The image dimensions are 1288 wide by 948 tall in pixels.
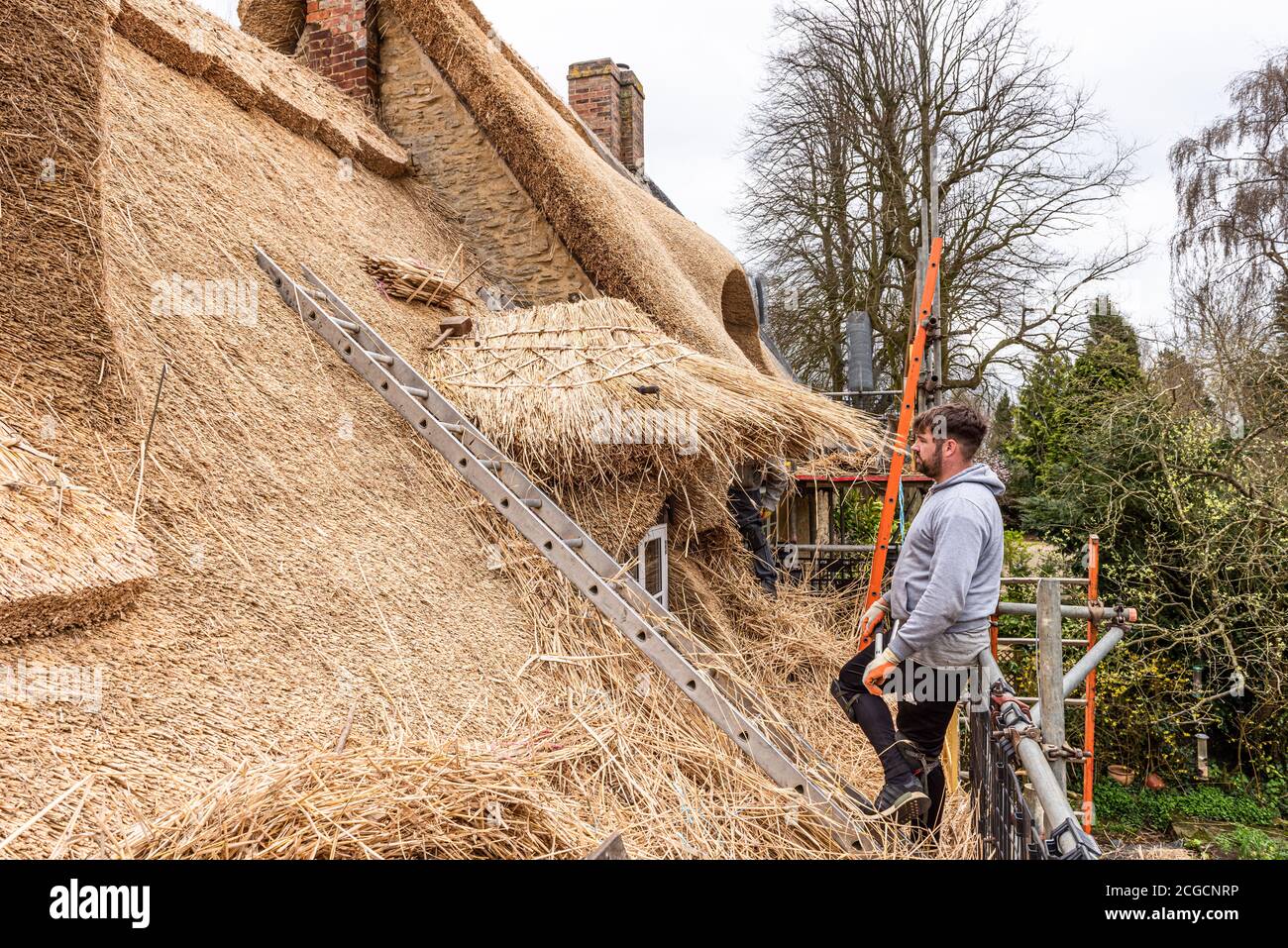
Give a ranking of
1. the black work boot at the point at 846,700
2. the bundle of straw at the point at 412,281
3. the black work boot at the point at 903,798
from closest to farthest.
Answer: the black work boot at the point at 903,798 → the black work boot at the point at 846,700 → the bundle of straw at the point at 412,281

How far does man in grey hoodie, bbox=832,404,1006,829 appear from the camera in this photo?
2785 millimetres

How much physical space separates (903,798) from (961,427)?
131 centimetres

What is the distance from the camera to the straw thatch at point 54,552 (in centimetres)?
195

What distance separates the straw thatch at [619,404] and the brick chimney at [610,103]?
25.4ft

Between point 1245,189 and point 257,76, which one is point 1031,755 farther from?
point 1245,189

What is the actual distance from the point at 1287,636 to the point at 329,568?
8536mm

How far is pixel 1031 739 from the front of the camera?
7.19 feet

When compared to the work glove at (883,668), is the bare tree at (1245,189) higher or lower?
higher

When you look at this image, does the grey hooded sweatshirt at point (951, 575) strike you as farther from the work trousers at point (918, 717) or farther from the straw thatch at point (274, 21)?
the straw thatch at point (274, 21)

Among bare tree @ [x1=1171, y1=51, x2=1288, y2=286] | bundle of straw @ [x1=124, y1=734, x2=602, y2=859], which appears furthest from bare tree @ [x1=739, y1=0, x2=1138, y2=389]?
bundle of straw @ [x1=124, y1=734, x2=602, y2=859]

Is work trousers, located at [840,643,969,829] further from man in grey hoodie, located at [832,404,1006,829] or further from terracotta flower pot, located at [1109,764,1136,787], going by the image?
terracotta flower pot, located at [1109,764,1136,787]

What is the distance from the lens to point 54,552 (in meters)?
2.07

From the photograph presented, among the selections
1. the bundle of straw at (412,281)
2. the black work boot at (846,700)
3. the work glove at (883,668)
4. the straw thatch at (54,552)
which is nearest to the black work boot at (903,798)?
the black work boot at (846,700)

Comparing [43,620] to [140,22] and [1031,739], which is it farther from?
[140,22]
